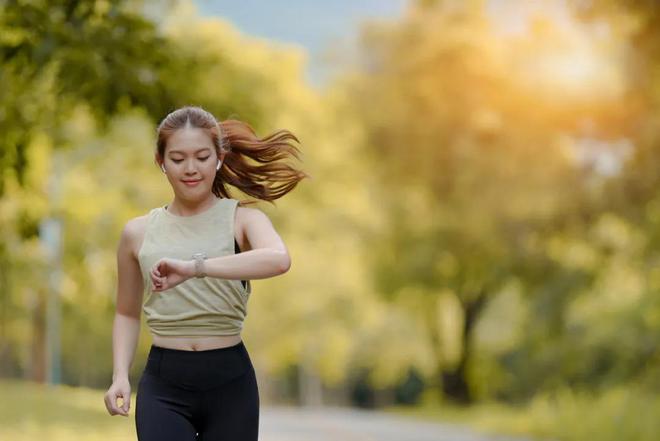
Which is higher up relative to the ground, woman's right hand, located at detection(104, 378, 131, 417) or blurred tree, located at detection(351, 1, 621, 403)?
blurred tree, located at detection(351, 1, 621, 403)

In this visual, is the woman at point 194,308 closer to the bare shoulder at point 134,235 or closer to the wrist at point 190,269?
the bare shoulder at point 134,235

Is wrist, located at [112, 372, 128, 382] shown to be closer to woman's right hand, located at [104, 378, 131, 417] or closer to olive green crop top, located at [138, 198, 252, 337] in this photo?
woman's right hand, located at [104, 378, 131, 417]

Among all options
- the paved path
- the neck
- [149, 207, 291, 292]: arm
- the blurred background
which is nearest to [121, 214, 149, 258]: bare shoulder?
the neck

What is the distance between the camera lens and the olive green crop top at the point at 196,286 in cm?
374

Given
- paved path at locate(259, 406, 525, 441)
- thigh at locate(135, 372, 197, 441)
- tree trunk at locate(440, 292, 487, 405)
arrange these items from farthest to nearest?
tree trunk at locate(440, 292, 487, 405) < paved path at locate(259, 406, 525, 441) < thigh at locate(135, 372, 197, 441)

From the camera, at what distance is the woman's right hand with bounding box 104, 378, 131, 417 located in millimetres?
3771

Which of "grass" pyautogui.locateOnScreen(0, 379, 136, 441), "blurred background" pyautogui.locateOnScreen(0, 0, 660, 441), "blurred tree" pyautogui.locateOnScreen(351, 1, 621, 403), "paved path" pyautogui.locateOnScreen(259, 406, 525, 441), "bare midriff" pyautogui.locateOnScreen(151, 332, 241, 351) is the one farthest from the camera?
"blurred tree" pyautogui.locateOnScreen(351, 1, 621, 403)

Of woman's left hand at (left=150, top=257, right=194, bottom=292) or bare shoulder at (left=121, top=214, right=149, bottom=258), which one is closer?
woman's left hand at (left=150, top=257, right=194, bottom=292)

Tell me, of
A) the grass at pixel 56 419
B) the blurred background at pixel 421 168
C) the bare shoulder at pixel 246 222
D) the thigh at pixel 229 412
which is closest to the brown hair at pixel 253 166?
the bare shoulder at pixel 246 222

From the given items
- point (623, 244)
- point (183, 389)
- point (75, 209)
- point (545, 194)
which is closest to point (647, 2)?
point (545, 194)

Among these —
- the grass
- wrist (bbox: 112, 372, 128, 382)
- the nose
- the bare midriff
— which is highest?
the nose

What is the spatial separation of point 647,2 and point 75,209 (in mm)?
17534

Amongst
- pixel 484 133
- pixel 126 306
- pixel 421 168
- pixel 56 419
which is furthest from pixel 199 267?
pixel 421 168

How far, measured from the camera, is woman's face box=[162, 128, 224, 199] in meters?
3.73
